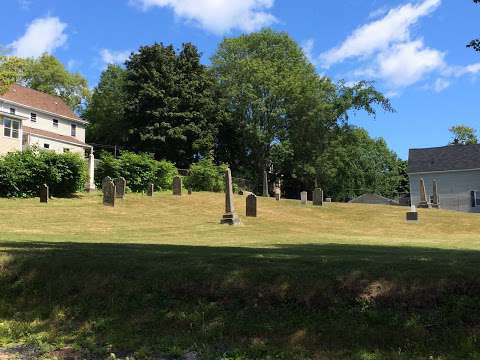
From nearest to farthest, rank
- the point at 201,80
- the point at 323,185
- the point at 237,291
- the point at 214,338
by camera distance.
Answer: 1. the point at 214,338
2. the point at 237,291
3. the point at 201,80
4. the point at 323,185

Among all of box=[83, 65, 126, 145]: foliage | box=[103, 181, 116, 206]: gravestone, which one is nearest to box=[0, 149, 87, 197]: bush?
box=[103, 181, 116, 206]: gravestone

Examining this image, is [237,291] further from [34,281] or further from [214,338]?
[34,281]

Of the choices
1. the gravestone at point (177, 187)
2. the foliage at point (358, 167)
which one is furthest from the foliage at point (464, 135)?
the gravestone at point (177, 187)

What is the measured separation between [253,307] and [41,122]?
50.9 m

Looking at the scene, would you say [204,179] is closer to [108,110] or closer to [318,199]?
[318,199]

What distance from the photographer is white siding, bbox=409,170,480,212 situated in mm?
51406

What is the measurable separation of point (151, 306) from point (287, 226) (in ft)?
58.4

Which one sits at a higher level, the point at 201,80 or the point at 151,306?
the point at 201,80

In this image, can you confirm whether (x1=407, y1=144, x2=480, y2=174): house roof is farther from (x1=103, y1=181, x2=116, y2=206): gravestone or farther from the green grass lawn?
the green grass lawn

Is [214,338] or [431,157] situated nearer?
[214,338]

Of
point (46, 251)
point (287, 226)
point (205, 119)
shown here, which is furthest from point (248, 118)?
point (46, 251)

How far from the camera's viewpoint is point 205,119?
174ft

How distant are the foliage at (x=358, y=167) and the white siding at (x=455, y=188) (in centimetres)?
1037

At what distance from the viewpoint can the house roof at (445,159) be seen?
52219mm
